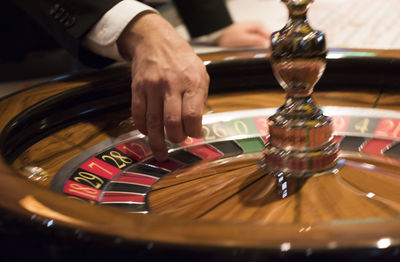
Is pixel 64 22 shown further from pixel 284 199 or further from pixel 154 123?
pixel 284 199

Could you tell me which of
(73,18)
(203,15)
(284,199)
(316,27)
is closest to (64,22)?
(73,18)

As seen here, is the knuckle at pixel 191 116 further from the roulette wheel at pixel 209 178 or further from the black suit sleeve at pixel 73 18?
the black suit sleeve at pixel 73 18

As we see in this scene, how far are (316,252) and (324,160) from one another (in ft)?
1.36

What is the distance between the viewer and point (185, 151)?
1071 mm

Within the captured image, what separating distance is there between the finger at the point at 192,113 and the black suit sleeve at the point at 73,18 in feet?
1.31

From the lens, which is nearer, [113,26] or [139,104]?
[139,104]

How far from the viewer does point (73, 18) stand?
1.32 m

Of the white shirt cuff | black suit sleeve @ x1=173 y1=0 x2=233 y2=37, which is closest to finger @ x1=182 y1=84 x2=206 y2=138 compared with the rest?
the white shirt cuff

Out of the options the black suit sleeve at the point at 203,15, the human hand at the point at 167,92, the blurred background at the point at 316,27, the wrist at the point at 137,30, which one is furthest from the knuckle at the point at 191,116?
the black suit sleeve at the point at 203,15

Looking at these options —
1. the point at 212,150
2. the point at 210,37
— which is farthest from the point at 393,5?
the point at 212,150

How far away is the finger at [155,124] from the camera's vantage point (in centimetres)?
97

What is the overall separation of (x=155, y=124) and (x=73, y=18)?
47 cm

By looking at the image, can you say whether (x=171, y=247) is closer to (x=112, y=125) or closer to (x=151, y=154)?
(x=151, y=154)

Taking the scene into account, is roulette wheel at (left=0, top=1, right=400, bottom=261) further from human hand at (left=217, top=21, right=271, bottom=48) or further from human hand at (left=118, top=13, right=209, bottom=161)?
human hand at (left=217, top=21, right=271, bottom=48)
